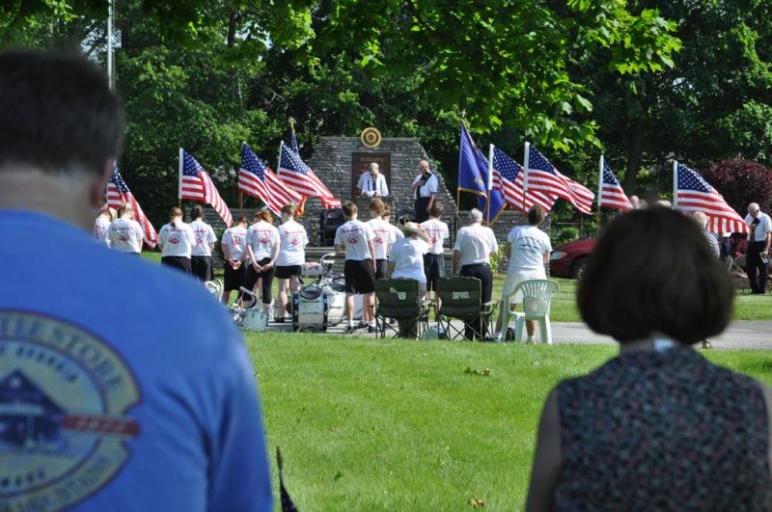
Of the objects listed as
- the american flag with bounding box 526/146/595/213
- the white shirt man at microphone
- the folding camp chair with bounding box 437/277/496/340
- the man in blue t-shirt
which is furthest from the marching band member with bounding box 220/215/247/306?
the man in blue t-shirt

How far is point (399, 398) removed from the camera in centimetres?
1059

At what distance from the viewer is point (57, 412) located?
1.85 meters

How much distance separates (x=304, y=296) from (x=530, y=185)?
24.2ft

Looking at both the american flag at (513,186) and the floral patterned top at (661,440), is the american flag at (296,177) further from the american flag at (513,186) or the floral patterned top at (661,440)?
the floral patterned top at (661,440)

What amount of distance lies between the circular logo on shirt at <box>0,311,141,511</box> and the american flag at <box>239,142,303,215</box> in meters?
24.2

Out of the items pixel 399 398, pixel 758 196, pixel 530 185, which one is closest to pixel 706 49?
pixel 758 196

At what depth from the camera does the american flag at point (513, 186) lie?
24578 mm

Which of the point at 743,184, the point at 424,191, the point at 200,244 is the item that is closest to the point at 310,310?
the point at 200,244

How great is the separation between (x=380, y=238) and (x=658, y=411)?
1658 centimetres

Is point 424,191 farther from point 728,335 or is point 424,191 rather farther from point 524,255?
point 524,255

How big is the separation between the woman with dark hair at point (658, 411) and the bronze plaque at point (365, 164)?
3572 cm

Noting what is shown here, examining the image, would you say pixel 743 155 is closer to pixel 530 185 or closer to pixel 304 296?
pixel 530 185

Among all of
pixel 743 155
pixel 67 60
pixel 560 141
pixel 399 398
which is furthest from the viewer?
pixel 743 155

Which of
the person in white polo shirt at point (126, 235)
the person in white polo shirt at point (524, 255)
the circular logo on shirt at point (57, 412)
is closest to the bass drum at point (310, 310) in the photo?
the person in white polo shirt at point (126, 235)
